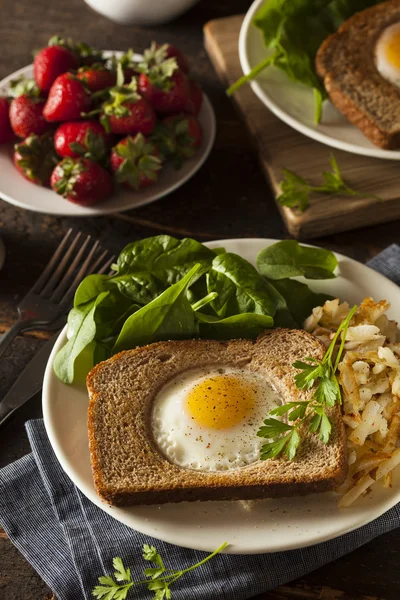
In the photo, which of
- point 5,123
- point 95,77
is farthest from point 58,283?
point 95,77

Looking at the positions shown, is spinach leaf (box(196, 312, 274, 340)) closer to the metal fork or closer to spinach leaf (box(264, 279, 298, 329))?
spinach leaf (box(264, 279, 298, 329))

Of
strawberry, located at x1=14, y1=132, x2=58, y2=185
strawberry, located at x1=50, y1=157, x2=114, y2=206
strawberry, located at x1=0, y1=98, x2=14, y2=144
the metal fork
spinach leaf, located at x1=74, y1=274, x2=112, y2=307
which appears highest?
strawberry, located at x1=0, y1=98, x2=14, y2=144

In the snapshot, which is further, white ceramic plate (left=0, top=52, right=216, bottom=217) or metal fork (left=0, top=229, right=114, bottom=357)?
white ceramic plate (left=0, top=52, right=216, bottom=217)

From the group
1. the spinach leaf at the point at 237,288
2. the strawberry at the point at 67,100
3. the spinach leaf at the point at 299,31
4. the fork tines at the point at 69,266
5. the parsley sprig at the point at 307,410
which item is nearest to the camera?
the parsley sprig at the point at 307,410

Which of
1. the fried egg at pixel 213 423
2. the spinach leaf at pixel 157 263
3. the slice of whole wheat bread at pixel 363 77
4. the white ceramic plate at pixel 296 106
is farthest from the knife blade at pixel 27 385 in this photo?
the slice of whole wheat bread at pixel 363 77

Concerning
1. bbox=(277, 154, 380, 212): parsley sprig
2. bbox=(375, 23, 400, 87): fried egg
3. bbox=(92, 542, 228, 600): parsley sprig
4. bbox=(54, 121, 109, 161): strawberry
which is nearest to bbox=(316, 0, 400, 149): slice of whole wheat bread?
bbox=(375, 23, 400, 87): fried egg

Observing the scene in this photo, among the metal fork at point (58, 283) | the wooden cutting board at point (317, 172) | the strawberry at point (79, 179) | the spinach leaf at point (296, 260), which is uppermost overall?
the strawberry at point (79, 179)

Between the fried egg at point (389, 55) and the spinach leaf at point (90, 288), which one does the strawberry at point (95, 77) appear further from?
the fried egg at point (389, 55)

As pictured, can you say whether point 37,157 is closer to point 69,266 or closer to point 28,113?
point 28,113
